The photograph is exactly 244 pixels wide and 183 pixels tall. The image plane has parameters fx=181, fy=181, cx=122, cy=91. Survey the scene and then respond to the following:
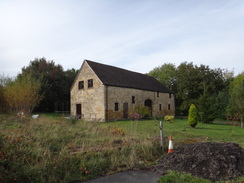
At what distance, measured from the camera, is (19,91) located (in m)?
18.5

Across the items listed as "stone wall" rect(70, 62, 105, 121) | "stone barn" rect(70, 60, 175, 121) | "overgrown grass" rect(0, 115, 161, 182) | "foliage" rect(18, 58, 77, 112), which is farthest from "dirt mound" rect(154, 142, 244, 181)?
"foliage" rect(18, 58, 77, 112)

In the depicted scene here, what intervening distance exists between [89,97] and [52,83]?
46.3ft

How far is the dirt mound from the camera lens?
450 centimetres

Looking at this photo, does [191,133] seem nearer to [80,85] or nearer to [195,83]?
[80,85]

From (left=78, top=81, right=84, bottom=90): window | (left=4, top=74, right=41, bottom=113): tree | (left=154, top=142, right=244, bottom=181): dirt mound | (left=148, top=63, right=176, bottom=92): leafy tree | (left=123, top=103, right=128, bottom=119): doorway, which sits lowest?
(left=154, top=142, right=244, bottom=181): dirt mound

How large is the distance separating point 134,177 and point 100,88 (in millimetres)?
16873

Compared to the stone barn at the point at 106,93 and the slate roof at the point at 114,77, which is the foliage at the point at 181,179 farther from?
the slate roof at the point at 114,77

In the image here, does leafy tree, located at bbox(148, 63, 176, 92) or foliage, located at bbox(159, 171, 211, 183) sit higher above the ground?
leafy tree, located at bbox(148, 63, 176, 92)

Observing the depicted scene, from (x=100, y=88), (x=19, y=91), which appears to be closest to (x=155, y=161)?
(x=100, y=88)

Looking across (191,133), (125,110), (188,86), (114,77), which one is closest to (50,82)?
(114,77)

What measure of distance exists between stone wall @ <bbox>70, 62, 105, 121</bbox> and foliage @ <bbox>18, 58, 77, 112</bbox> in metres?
9.50

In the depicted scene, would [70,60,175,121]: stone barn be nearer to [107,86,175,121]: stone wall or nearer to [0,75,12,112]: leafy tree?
[107,86,175,121]: stone wall

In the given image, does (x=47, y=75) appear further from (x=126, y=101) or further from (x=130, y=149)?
(x=130, y=149)

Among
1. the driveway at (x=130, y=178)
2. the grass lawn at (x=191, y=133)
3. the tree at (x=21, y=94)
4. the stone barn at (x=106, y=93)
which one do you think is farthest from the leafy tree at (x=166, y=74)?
the driveway at (x=130, y=178)
